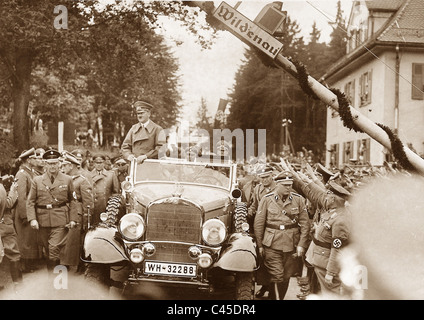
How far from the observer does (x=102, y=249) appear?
7496 mm

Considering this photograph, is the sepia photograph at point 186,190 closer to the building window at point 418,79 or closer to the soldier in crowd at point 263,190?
the soldier in crowd at point 263,190

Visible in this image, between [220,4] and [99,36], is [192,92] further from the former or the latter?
[99,36]

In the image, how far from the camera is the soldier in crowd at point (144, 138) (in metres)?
9.19

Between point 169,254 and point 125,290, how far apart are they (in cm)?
122

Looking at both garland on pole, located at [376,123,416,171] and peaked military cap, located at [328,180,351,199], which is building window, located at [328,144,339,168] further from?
garland on pole, located at [376,123,416,171]

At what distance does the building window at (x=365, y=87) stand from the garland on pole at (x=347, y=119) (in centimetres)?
1866

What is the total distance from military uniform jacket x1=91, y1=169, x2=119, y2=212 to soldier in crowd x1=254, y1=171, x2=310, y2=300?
16.4 ft

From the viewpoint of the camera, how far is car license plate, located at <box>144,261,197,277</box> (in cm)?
738

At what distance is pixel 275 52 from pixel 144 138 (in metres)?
2.94

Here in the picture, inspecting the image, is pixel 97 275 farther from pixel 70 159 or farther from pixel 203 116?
pixel 203 116

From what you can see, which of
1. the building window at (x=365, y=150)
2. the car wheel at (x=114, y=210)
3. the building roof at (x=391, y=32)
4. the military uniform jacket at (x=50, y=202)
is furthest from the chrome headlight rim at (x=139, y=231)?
the building window at (x=365, y=150)

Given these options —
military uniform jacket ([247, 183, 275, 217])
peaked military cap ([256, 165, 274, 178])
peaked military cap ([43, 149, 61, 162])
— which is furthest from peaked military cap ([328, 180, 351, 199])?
peaked military cap ([43, 149, 61, 162])

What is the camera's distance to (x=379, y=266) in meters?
6.28
